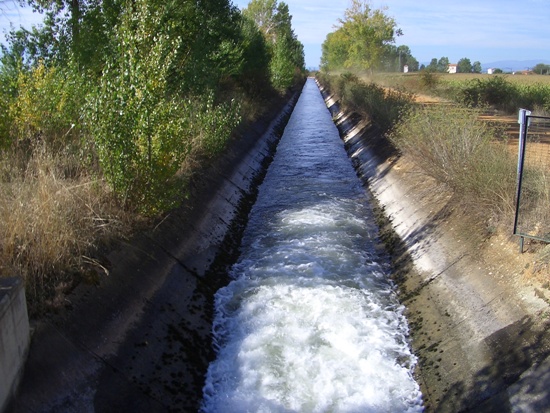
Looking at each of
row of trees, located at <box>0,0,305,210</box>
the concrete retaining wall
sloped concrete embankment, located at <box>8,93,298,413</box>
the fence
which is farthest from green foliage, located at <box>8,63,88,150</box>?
the fence

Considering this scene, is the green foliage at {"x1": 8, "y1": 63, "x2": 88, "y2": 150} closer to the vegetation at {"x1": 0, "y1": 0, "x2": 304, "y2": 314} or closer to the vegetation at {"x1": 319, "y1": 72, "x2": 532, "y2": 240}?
the vegetation at {"x1": 0, "y1": 0, "x2": 304, "y2": 314}

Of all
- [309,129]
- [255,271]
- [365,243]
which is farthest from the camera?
[309,129]

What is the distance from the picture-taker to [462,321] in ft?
24.8

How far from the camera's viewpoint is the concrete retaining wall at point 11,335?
15.3 feet

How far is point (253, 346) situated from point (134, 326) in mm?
1893

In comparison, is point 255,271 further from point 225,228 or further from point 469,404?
point 469,404

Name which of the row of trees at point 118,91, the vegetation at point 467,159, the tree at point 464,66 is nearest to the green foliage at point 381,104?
the vegetation at point 467,159

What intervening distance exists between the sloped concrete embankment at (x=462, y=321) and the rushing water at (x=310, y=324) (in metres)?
0.38

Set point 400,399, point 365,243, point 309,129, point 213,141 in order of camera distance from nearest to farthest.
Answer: point 400,399
point 365,243
point 213,141
point 309,129

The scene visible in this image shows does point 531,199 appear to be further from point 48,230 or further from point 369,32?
point 369,32

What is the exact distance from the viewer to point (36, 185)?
7.09 metres

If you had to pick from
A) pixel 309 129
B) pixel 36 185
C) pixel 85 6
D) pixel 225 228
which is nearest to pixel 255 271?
pixel 225 228

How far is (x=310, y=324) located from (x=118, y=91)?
4.62 m

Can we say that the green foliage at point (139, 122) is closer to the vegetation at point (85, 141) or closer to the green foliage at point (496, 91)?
the vegetation at point (85, 141)
